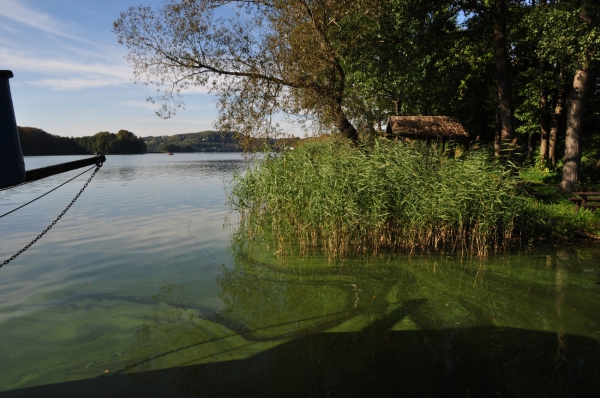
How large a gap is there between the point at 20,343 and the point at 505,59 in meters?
16.4

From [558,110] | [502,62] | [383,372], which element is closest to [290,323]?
[383,372]

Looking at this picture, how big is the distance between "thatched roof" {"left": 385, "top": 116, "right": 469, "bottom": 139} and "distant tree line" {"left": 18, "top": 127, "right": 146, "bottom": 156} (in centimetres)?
3325

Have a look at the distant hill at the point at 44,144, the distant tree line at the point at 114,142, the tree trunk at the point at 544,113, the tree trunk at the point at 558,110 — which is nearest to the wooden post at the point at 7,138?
the tree trunk at the point at 558,110

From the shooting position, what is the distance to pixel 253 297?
7441 millimetres

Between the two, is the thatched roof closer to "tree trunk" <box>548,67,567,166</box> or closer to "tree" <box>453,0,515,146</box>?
"tree trunk" <box>548,67,567,166</box>

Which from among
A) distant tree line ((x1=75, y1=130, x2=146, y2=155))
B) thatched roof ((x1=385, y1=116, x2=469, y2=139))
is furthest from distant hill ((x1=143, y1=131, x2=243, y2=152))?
thatched roof ((x1=385, y1=116, x2=469, y2=139))

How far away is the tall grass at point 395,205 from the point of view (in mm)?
9508

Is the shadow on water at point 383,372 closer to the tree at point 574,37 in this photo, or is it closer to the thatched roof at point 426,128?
the tree at point 574,37

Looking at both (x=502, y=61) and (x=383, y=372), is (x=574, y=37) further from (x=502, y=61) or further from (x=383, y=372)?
(x=383, y=372)

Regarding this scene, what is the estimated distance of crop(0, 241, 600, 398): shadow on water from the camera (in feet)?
15.0

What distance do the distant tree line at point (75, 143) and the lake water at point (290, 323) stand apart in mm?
35789

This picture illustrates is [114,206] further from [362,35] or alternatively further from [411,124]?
[411,124]

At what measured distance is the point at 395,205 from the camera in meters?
9.75

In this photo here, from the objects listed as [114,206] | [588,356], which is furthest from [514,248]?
[114,206]
